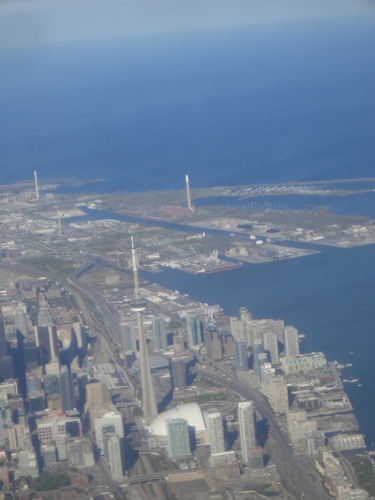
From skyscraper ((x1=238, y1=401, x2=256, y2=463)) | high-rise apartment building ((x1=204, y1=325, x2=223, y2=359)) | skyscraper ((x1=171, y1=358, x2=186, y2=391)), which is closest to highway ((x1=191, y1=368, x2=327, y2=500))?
skyscraper ((x1=238, y1=401, x2=256, y2=463))

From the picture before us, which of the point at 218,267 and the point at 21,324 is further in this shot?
the point at 218,267

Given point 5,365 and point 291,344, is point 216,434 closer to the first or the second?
point 291,344

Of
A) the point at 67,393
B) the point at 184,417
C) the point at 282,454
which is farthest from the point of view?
the point at 67,393

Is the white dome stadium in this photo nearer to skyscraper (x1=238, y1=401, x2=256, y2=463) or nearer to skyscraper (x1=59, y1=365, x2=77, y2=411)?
skyscraper (x1=238, y1=401, x2=256, y2=463)

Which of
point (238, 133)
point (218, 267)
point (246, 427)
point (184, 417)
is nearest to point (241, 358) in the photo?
point (184, 417)

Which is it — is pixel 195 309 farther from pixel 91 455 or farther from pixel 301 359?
pixel 91 455

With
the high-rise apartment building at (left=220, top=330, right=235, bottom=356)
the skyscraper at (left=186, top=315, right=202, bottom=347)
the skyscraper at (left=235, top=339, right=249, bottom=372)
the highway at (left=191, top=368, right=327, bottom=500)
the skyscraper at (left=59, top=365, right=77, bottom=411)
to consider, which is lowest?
the highway at (left=191, top=368, right=327, bottom=500)

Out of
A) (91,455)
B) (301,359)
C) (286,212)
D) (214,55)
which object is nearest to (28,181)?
(286,212)
